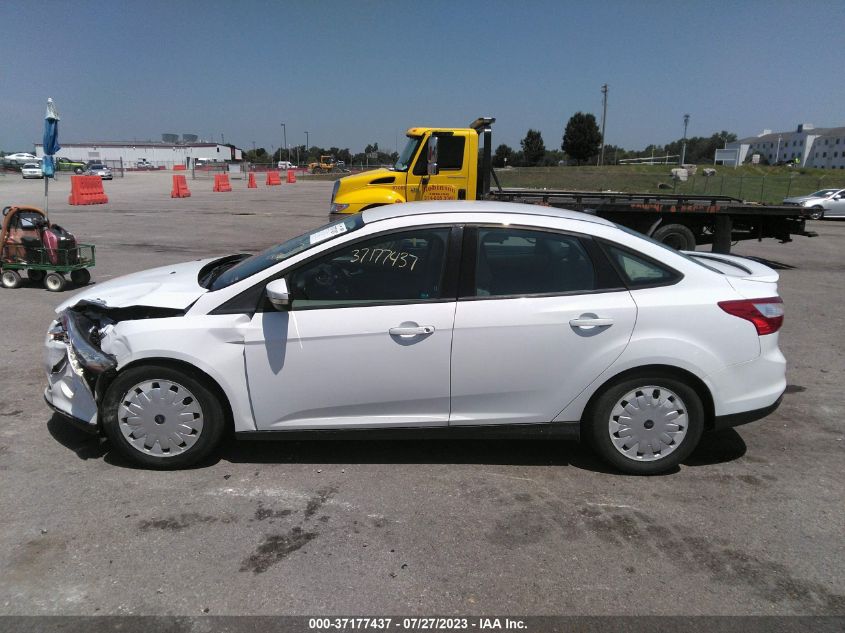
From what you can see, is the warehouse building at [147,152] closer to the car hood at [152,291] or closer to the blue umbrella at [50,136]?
the blue umbrella at [50,136]

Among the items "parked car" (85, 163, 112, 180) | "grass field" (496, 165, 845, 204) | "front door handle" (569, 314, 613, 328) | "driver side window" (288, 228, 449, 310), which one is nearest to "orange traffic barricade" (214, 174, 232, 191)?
"parked car" (85, 163, 112, 180)

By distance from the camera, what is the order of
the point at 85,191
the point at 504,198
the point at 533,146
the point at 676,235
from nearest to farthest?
the point at 504,198 < the point at 676,235 < the point at 85,191 < the point at 533,146

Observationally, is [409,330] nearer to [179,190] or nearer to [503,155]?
[179,190]

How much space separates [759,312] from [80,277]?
958 centimetres

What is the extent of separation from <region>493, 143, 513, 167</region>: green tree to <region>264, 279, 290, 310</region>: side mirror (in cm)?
6779

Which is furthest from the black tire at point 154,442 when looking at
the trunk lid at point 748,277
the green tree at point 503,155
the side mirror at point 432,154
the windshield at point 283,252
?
the green tree at point 503,155

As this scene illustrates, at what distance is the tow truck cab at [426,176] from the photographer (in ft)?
35.2

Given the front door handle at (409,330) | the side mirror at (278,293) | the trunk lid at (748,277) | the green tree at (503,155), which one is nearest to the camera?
the side mirror at (278,293)

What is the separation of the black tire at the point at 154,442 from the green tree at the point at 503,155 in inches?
2672

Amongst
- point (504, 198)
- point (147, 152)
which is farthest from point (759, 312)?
point (147, 152)

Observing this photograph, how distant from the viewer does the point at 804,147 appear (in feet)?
440

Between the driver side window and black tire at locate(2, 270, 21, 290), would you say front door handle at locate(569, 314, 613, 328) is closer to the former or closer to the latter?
the driver side window

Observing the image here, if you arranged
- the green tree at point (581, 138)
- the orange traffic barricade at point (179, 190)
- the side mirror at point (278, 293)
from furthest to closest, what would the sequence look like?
the green tree at point (581, 138), the orange traffic barricade at point (179, 190), the side mirror at point (278, 293)

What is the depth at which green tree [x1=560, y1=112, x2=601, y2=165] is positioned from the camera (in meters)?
84.4
